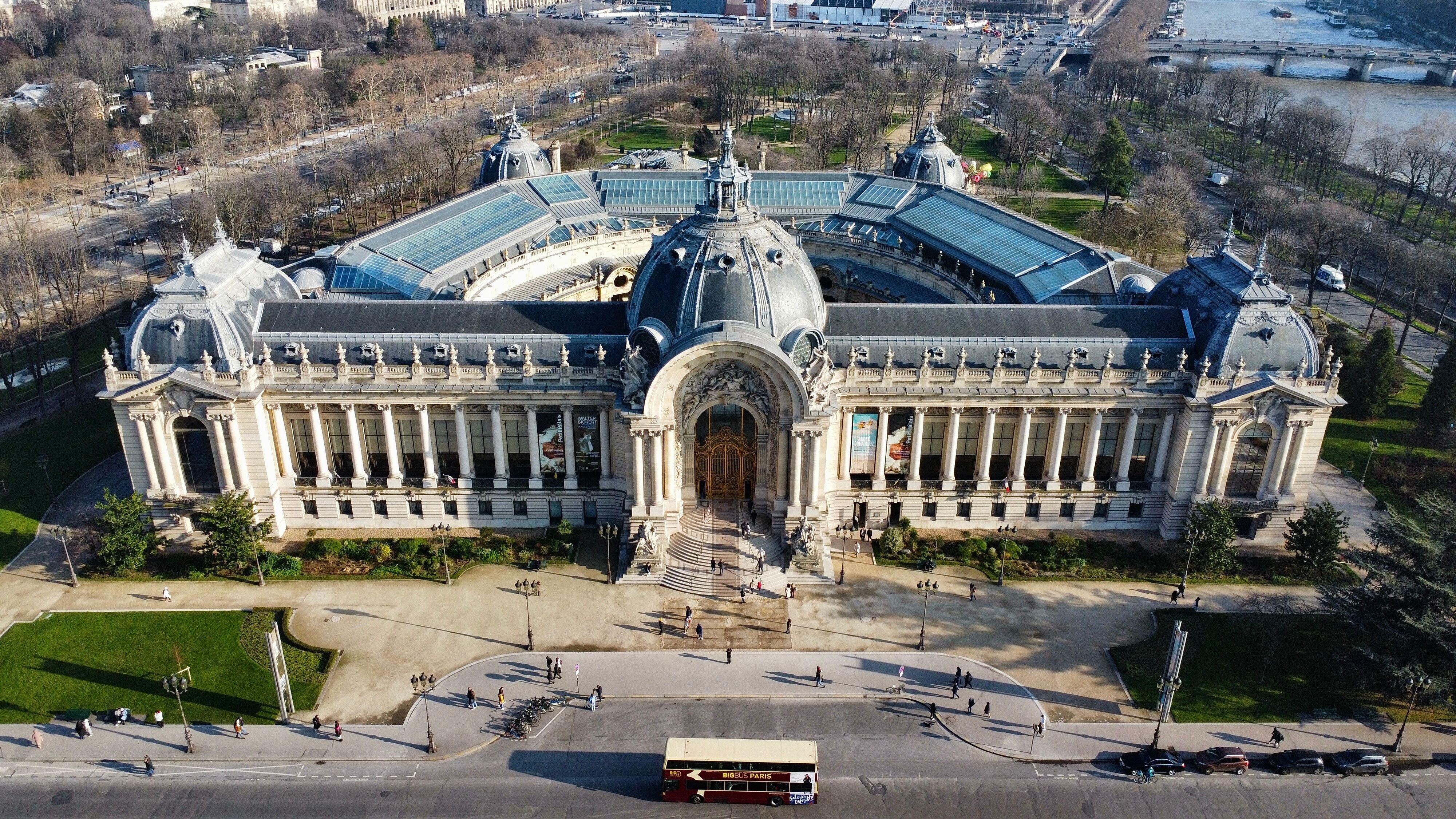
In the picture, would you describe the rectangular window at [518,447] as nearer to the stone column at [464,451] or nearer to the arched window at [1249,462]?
the stone column at [464,451]

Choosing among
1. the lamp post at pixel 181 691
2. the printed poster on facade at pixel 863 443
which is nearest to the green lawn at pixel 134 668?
the lamp post at pixel 181 691

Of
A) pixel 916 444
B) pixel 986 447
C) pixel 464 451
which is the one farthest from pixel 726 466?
pixel 464 451

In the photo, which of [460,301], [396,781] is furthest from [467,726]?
[460,301]

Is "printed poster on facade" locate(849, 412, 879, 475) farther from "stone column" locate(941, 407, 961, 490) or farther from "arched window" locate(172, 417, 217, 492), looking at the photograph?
"arched window" locate(172, 417, 217, 492)

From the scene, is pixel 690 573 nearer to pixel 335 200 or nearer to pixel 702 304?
pixel 702 304

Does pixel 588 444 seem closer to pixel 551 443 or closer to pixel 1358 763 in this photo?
pixel 551 443
